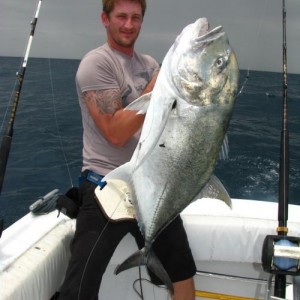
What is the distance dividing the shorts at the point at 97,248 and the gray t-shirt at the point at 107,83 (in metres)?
0.21

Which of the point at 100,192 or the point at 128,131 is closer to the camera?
the point at 128,131

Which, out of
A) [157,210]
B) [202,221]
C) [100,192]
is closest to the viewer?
[157,210]

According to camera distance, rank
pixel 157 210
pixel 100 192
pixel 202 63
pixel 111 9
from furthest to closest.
Answer: pixel 100 192 < pixel 111 9 < pixel 157 210 < pixel 202 63

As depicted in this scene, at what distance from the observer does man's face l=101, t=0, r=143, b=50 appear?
2.51 meters

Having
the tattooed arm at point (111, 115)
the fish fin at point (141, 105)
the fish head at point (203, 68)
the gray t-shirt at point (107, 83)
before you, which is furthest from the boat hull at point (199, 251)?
the fish head at point (203, 68)

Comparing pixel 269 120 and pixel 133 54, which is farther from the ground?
pixel 133 54

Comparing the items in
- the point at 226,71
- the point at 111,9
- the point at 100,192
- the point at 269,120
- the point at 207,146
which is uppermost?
the point at 111,9

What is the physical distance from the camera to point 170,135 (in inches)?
79.7

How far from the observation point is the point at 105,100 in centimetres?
241

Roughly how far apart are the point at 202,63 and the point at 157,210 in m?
0.87

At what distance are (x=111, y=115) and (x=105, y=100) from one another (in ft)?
0.33

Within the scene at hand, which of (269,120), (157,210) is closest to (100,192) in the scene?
(157,210)

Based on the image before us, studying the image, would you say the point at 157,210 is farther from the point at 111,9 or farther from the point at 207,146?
the point at 111,9

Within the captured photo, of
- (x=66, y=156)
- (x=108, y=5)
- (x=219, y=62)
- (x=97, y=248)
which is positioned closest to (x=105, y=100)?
(x=108, y=5)
